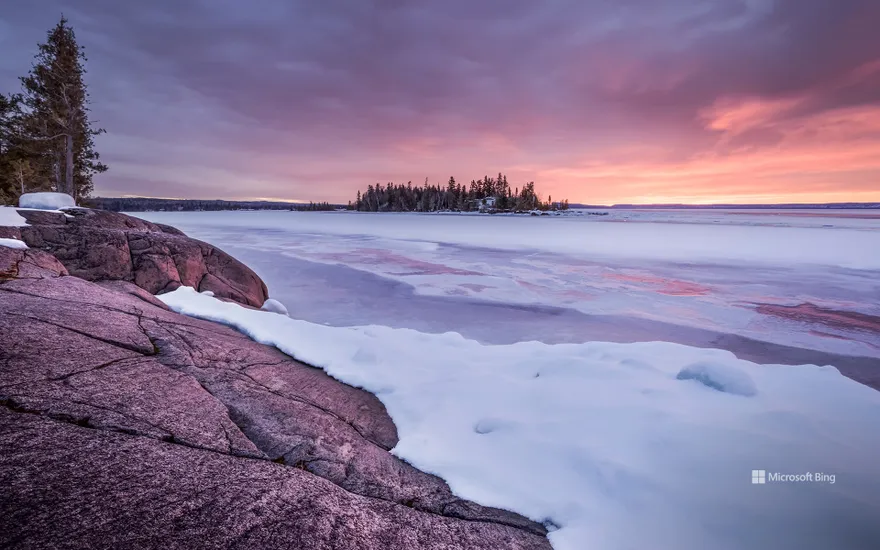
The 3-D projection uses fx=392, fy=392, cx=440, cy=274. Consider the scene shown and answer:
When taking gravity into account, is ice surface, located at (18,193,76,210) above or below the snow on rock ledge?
above

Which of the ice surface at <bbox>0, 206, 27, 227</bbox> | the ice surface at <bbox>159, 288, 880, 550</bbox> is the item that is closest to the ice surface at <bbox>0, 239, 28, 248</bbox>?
the ice surface at <bbox>0, 206, 27, 227</bbox>

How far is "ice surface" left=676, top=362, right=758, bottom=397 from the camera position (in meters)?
4.95

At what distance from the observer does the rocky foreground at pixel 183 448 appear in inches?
75.7

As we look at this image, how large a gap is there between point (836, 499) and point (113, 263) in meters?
11.8

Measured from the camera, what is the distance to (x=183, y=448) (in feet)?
8.52

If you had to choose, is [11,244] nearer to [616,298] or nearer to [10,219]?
[10,219]

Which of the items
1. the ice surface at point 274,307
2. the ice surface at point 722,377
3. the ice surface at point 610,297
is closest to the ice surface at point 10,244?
the ice surface at point 274,307

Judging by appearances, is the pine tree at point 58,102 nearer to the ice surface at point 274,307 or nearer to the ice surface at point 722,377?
the ice surface at point 274,307

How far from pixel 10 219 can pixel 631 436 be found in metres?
12.0

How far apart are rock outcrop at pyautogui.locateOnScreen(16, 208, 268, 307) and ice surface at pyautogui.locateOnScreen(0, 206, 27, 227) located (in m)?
0.17

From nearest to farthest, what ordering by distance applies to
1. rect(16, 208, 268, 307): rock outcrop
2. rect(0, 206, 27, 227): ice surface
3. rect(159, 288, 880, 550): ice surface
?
rect(159, 288, 880, 550): ice surface < rect(0, 206, 27, 227): ice surface < rect(16, 208, 268, 307): rock outcrop

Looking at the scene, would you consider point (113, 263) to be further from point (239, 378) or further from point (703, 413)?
point (703, 413)

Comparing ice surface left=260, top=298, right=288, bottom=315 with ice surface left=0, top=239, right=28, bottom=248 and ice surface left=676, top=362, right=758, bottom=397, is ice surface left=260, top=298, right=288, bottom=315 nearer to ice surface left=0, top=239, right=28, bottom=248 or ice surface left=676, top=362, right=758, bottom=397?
ice surface left=0, top=239, right=28, bottom=248

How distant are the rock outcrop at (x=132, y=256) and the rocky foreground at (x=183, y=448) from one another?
3.36 meters
